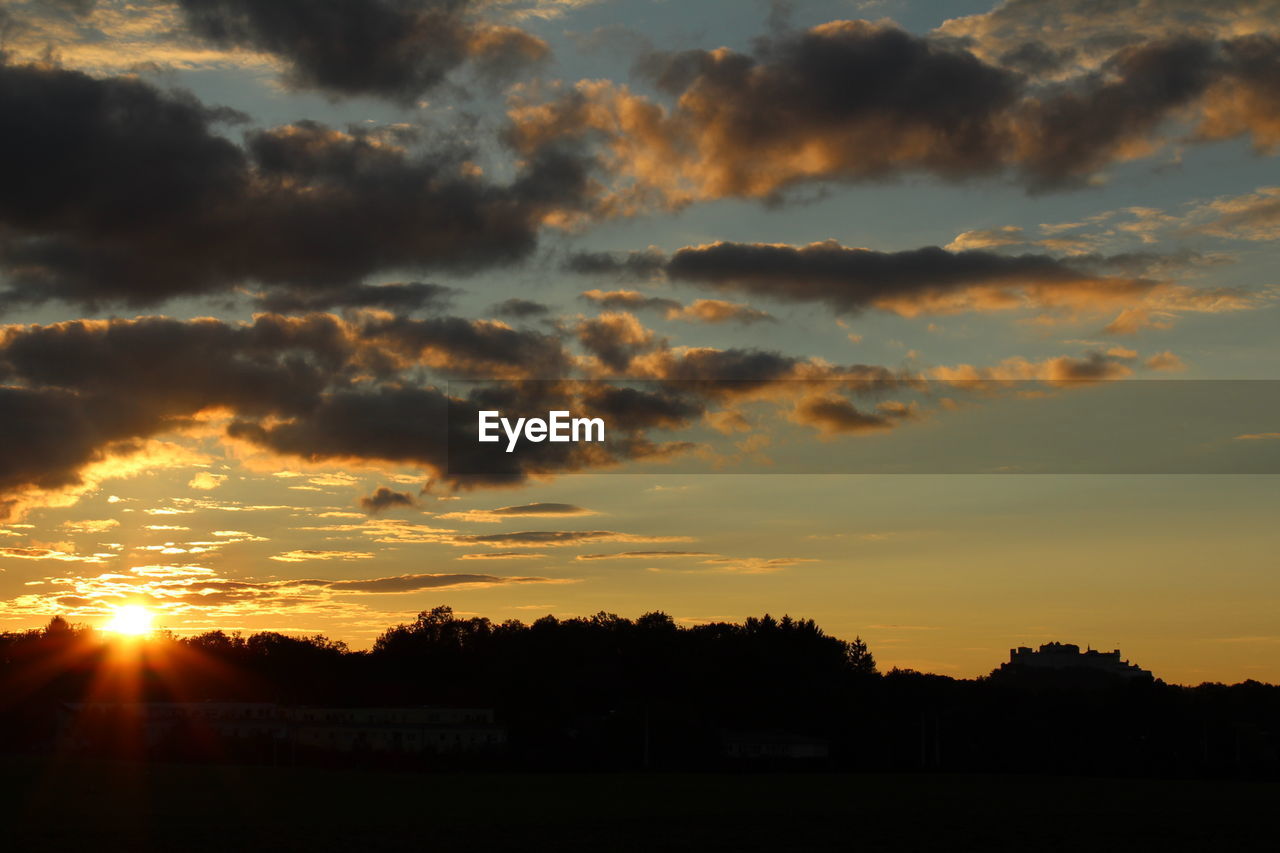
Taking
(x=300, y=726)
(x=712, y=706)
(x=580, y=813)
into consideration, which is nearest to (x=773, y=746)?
(x=712, y=706)

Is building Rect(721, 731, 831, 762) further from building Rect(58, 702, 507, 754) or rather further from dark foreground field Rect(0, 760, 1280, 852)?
dark foreground field Rect(0, 760, 1280, 852)

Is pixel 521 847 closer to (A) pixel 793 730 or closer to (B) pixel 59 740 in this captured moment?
(B) pixel 59 740

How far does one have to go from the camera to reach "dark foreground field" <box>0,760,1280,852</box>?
5294 centimetres

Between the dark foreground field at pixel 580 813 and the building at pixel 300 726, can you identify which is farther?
the building at pixel 300 726

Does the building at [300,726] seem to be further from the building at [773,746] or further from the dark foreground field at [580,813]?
the building at [773,746]

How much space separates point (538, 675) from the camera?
171875 mm

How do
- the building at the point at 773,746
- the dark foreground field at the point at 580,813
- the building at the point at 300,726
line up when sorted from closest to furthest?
the dark foreground field at the point at 580,813 → the building at the point at 300,726 → the building at the point at 773,746

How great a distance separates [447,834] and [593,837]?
620cm

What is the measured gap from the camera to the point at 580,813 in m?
68.9

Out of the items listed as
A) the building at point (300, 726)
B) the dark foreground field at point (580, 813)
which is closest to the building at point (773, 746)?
the building at point (300, 726)

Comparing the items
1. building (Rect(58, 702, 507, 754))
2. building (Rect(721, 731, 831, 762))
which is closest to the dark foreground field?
building (Rect(58, 702, 507, 754))

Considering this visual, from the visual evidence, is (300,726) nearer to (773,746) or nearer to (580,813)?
(773,746)

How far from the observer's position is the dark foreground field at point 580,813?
52.9 meters

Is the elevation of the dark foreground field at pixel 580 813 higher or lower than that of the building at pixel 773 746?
higher
